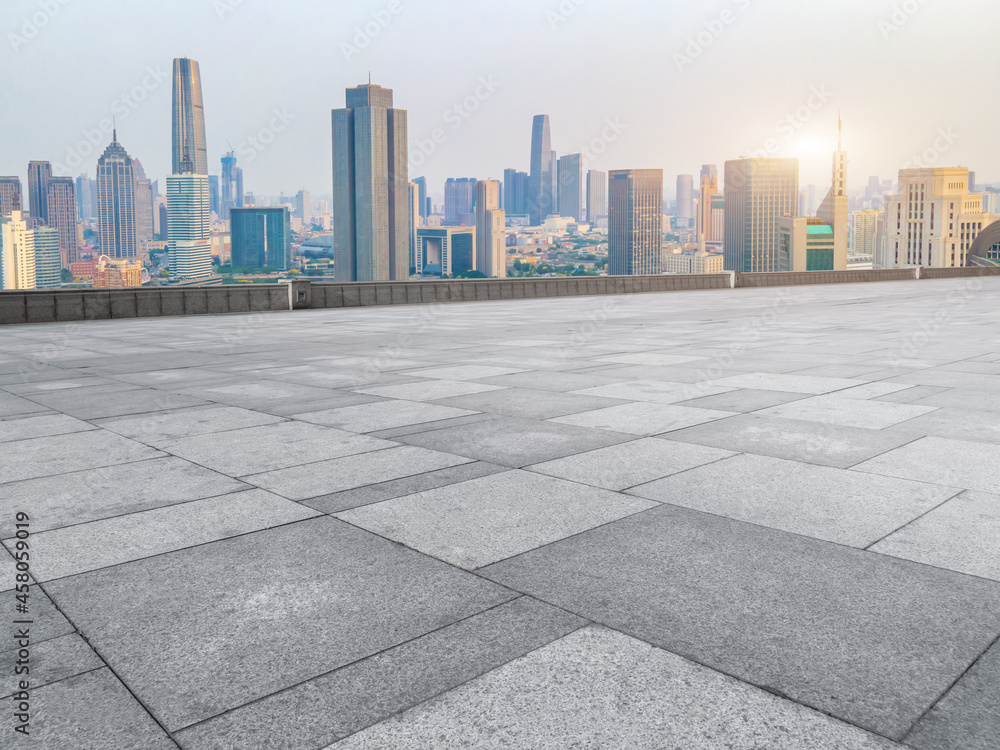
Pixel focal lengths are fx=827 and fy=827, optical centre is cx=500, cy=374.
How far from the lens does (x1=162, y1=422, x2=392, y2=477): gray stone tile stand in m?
6.50

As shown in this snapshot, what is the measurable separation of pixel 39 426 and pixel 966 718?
8122 millimetres

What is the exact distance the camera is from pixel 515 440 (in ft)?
23.4

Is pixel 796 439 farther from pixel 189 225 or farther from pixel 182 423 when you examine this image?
pixel 189 225

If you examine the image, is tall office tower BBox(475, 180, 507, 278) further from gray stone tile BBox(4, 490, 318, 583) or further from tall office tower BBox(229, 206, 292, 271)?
gray stone tile BBox(4, 490, 318, 583)

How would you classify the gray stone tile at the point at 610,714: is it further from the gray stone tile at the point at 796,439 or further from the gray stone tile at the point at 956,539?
the gray stone tile at the point at 796,439

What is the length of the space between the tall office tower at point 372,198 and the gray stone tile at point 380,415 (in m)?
84.9

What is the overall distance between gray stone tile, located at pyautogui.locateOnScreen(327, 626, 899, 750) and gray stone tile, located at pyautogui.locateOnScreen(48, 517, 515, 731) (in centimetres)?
53

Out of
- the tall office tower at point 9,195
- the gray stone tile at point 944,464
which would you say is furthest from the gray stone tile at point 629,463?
the tall office tower at point 9,195

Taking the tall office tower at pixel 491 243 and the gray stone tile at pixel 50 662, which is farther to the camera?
the tall office tower at pixel 491 243

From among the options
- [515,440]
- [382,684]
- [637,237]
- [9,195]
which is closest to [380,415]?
[515,440]

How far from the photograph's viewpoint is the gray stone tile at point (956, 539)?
413cm

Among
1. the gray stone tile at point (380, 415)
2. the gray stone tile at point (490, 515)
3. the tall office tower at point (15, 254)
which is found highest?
the tall office tower at point (15, 254)

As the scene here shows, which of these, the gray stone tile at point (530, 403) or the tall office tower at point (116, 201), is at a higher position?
the tall office tower at point (116, 201)

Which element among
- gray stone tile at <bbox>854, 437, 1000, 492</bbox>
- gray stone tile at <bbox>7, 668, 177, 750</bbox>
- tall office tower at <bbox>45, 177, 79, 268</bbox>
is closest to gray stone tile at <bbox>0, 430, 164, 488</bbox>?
gray stone tile at <bbox>7, 668, 177, 750</bbox>
